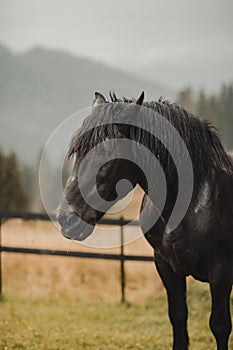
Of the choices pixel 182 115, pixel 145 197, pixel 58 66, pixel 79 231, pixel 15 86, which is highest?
A: pixel 58 66

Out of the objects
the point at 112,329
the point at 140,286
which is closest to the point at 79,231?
the point at 112,329

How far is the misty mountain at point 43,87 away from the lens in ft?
81.3

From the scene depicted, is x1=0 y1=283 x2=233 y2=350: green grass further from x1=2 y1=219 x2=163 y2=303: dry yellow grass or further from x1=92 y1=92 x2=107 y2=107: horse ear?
x1=92 y1=92 x2=107 y2=107: horse ear

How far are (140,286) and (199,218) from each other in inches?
203

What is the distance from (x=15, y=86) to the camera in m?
27.0

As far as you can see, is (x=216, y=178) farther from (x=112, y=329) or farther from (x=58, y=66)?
(x=58, y=66)

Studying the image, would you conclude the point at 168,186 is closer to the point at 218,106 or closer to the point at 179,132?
the point at 179,132

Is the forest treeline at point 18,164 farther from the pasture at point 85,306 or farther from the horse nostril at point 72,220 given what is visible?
the horse nostril at point 72,220

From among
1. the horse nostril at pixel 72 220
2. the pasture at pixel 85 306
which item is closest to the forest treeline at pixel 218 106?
the pasture at pixel 85 306

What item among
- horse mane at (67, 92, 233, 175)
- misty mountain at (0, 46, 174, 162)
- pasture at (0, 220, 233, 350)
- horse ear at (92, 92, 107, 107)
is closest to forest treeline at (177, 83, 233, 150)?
misty mountain at (0, 46, 174, 162)

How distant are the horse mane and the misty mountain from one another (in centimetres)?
1983

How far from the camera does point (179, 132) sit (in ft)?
10.1

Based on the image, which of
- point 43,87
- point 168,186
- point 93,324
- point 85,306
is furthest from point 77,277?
point 43,87

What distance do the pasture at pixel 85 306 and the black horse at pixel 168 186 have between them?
1.50 ft
